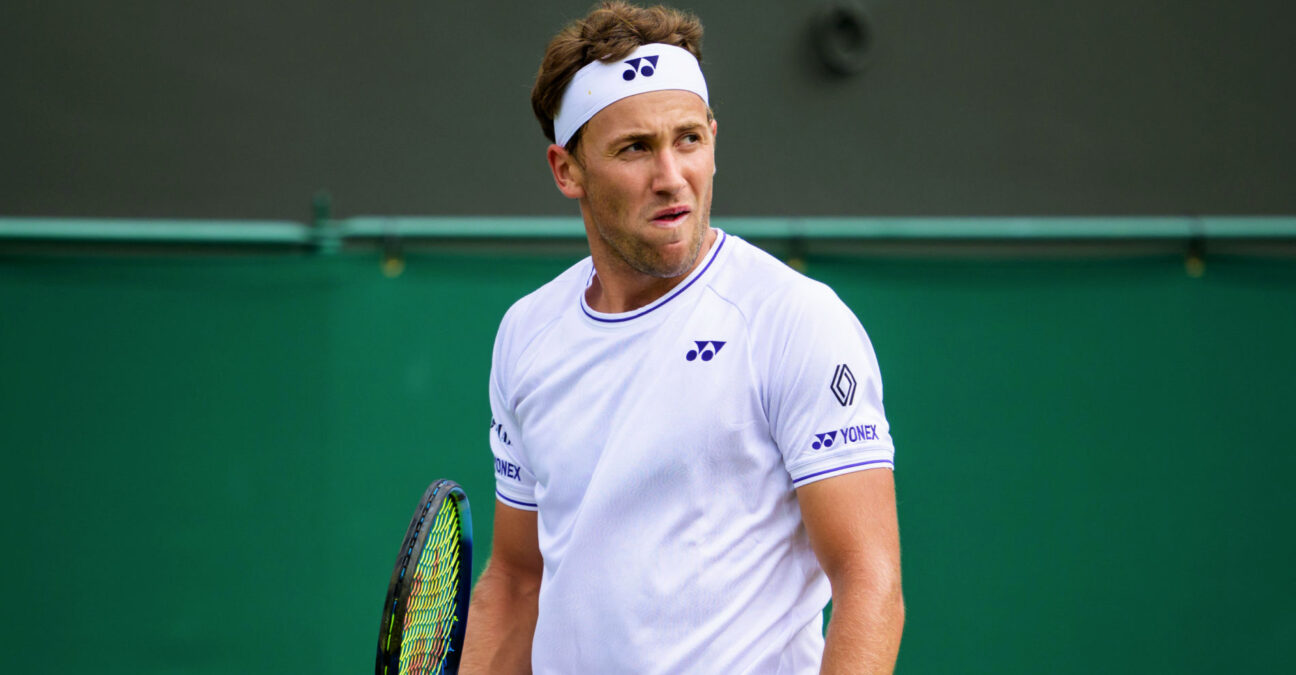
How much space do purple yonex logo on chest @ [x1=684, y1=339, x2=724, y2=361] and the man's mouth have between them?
8.5 inches

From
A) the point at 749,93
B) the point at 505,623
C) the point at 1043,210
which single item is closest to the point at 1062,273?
the point at 1043,210

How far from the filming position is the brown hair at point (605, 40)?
93.0 inches

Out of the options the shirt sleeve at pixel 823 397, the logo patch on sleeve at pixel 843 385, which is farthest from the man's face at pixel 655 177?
the logo patch on sleeve at pixel 843 385

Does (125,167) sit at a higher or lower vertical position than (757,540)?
higher

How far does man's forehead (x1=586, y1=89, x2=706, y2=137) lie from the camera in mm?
2268

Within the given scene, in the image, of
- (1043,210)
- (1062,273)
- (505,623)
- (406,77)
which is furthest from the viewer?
(1043,210)

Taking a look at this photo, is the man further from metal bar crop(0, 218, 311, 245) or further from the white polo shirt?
metal bar crop(0, 218, 311, 245)

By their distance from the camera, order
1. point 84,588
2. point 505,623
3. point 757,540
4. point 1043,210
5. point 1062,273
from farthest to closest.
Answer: point 1043,210, point 1062,273, point 84,588, point 505,623, point 757,540

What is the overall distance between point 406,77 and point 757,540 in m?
3.11

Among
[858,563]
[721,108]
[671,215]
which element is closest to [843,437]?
[858,563]

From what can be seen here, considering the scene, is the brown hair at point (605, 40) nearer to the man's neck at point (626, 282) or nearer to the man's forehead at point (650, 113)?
the man's forehead at point (650, 113)

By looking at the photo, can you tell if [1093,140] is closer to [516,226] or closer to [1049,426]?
[1049,426]

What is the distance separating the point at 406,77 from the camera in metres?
4.77

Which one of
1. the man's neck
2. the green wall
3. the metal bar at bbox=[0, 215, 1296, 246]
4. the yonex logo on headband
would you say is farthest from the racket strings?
the metal bar at bbox=[0, 215, 1296, 246]
